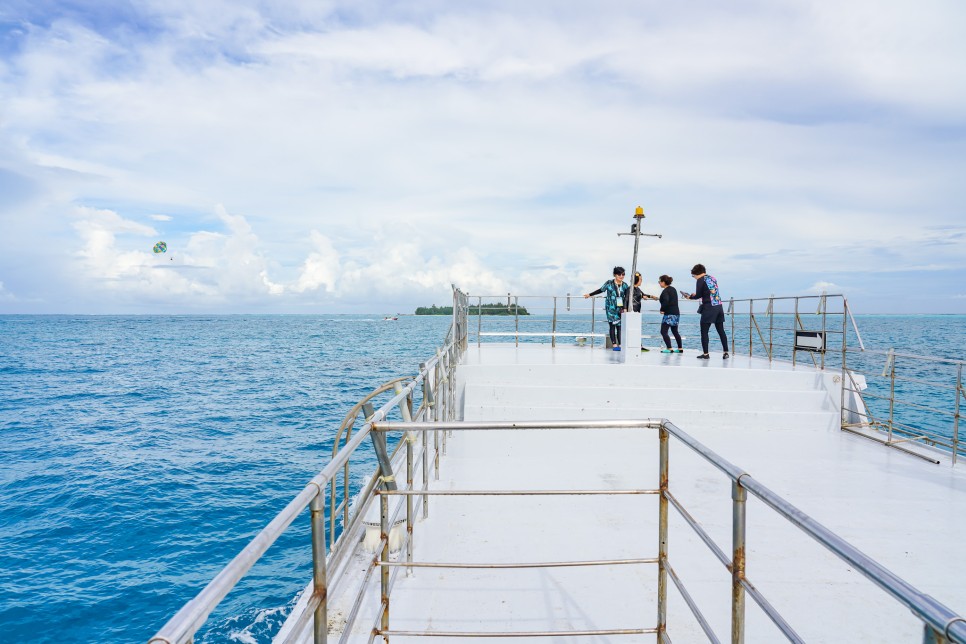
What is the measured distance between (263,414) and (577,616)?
59.9 feet

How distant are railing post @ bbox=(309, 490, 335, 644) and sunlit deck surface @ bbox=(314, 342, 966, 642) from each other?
1103 mm

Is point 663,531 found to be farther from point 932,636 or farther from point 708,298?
point 708,298

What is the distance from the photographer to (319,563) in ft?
5.98

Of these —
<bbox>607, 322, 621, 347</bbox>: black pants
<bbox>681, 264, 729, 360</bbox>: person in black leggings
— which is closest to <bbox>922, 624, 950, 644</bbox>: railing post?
<bbox>681, 264, 729, 360</bbox>: person in black leggings

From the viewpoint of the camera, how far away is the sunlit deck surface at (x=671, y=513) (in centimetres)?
319

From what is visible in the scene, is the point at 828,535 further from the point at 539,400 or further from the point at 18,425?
the point at 18,425

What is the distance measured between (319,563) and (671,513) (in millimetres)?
3795

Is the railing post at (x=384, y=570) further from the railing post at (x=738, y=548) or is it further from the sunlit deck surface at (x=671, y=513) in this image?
the railing post at (x=738, y=548)

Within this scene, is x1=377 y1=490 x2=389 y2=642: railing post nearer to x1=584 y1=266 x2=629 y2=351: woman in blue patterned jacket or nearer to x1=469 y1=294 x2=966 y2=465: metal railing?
x1=469 y1=294 x2=966 y2=465: metal railing

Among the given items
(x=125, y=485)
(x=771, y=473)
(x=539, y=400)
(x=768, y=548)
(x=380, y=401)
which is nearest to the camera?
(x=768, y=548)

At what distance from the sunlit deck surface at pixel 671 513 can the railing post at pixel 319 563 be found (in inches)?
43.4

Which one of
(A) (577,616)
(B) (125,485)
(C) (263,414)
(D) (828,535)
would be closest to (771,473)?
(A) (577,616)

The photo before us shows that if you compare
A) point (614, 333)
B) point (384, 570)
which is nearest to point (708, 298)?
point (614, 333)

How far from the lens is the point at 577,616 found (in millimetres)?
3143
